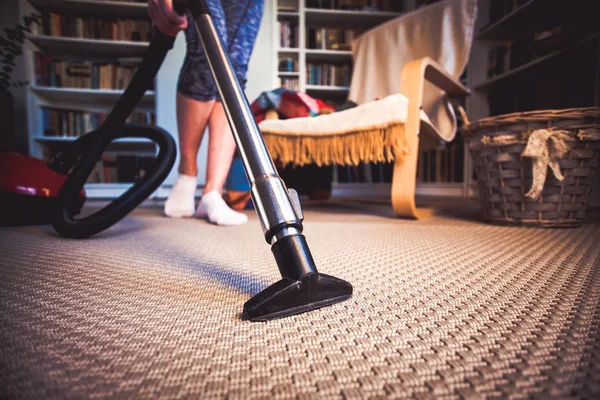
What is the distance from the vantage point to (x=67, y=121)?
2.15 meters

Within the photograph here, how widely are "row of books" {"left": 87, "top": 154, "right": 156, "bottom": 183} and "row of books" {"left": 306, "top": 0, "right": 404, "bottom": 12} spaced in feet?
5.45

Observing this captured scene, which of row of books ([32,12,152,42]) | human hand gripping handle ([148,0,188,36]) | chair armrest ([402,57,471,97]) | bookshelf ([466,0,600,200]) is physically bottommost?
human hand gripping handle ([148,0,188,36])

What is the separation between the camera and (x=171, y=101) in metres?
2.16

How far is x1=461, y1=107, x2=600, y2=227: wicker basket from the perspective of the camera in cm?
74

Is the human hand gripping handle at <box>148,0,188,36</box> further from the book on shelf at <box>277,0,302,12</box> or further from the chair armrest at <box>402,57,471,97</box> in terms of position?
the book on shelf at <box>277,0,302,12</box>

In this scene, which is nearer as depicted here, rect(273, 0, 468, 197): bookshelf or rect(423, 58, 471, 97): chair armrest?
rect(423, 58, 471, 97): chair armrest

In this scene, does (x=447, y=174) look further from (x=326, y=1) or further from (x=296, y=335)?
(x=296, y=335)

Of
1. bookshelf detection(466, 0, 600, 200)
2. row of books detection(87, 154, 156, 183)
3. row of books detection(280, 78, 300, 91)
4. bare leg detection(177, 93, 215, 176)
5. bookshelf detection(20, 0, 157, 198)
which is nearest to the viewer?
bare leg detection(177, 93, 215, 176)

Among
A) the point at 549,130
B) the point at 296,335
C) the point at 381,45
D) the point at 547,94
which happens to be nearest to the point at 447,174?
the point at 547,94

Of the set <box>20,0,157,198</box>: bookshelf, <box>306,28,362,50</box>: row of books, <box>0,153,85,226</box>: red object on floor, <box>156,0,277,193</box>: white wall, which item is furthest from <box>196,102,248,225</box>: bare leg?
<box>306,28,362,50</box>: row of books

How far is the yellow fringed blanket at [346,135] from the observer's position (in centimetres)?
96

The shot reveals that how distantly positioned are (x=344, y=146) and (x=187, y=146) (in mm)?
522

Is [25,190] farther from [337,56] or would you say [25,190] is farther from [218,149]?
[337,56]

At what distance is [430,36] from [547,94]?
68cm
